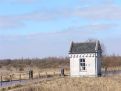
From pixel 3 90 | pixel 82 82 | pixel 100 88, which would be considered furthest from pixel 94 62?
pixel 3 90

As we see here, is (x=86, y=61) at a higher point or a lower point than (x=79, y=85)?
higher

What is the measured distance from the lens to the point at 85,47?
50.3 m

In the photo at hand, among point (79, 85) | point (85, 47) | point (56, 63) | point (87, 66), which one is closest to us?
point (79, 85)

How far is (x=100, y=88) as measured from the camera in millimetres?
39562

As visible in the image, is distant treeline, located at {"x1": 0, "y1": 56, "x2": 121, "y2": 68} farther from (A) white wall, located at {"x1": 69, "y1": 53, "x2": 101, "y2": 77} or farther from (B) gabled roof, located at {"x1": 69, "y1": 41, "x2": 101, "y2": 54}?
(A) white wall, located at {"x1": 69, "y1": 53, "x2": 101, "y2": 77}

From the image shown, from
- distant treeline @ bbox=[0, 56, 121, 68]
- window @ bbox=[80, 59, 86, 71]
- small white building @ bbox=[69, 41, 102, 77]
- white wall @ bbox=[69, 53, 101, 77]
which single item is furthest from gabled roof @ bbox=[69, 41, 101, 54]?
distant treeline @ bbox=[0, 56, 121, 68]

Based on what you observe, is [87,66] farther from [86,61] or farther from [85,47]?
[85,47]

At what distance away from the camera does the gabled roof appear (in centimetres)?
4947

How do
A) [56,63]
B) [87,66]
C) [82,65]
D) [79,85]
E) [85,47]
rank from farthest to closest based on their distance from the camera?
[56,63]
[85,47]
[82,65]
[87,66]
[79,85]

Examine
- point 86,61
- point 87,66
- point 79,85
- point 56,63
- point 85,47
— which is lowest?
point 79,85

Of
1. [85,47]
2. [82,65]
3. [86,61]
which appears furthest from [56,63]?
[86,61]

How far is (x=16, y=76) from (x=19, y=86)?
56.1 ft

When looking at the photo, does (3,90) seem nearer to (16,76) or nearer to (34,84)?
(34,84)

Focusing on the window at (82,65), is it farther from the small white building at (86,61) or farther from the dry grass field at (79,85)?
the dry grass field at (79,85)
